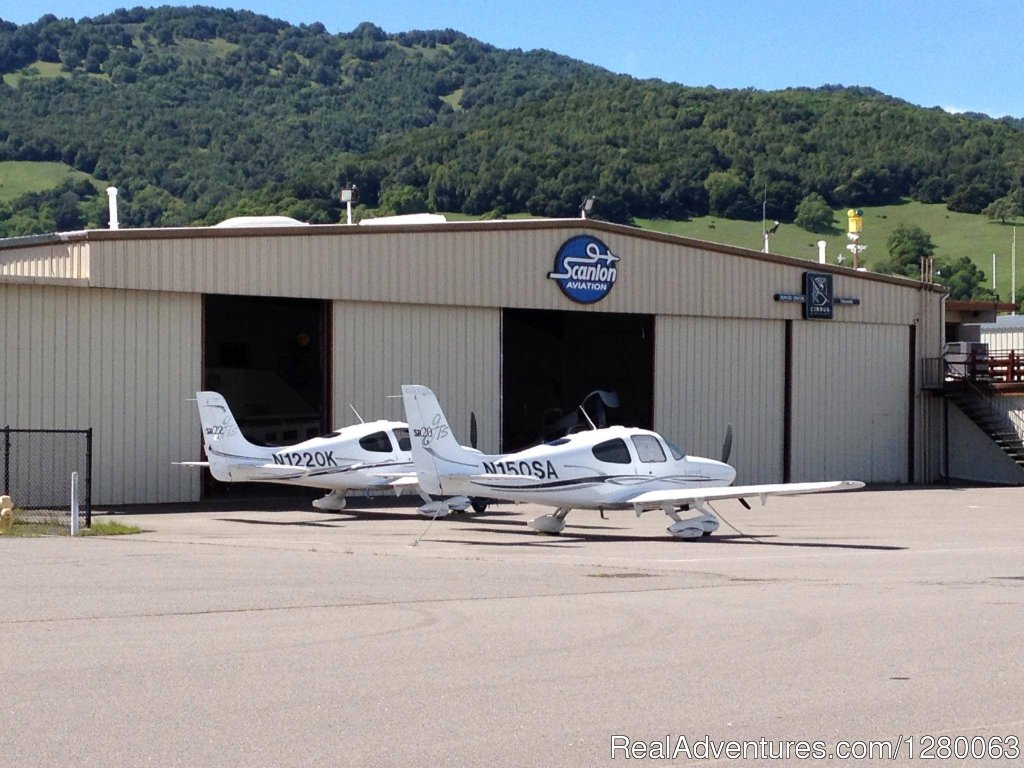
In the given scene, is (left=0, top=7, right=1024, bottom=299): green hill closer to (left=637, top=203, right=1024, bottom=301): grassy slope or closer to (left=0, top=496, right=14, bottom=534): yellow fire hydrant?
(left=637, top=203, right=1024, bottom=301): grassy slope

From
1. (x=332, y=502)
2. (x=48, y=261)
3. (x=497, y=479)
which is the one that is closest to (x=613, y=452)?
(x=497, y=479)

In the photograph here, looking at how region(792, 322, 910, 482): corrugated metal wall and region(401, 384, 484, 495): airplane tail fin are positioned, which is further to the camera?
region(792, 322, 910, 482): corrugated metal wall

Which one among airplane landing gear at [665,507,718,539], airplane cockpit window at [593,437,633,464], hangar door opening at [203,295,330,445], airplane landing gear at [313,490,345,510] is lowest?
airplane landing gear at [313,490,345,510]

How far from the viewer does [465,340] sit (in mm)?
33844

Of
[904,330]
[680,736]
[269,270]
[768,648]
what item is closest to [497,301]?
Answer: [269,270]

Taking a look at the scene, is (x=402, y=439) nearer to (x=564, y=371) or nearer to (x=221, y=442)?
(x=221, y=442)

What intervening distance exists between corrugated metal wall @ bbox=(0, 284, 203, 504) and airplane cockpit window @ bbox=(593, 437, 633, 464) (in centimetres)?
1108

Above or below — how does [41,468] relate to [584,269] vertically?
below

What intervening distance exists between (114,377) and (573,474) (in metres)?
11.4

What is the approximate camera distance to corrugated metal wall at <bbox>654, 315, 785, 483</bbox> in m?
37.2

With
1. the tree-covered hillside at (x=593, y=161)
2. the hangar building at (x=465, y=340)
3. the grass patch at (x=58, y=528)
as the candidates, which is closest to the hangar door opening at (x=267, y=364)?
the hangar building at (x=465, y=340)

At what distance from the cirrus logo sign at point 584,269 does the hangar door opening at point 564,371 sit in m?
5.70

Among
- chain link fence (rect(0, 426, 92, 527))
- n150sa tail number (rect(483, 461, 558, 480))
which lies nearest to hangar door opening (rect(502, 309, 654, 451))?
chain link fence (rect(0, 426, 92, 527))

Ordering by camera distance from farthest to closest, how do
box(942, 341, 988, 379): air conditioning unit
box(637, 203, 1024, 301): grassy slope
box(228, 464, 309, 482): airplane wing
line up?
1. box(637, 203, 1024, 301): grassy slope
2. box(942, 341, 988, 379): air conditioning unit
3. box(228, 464, 309, 482): airplane wing
